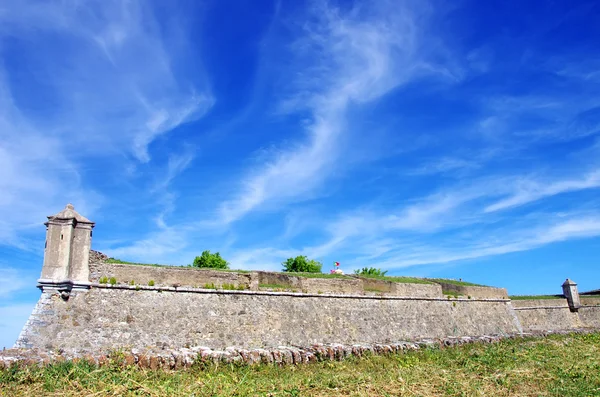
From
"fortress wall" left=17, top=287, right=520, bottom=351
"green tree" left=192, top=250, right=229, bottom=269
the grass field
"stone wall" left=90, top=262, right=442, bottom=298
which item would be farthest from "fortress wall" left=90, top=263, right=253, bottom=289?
"green tree" left=192, top=250, right=229, bottom=269

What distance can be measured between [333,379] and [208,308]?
30.6ft

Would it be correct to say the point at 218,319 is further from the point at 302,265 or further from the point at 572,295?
the point at 572,295

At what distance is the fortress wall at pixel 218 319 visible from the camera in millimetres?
12328

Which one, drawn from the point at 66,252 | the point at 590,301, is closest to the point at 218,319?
the point at 66,252

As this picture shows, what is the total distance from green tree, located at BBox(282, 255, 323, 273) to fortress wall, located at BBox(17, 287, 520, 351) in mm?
13698

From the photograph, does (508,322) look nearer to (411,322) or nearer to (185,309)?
(411,322)

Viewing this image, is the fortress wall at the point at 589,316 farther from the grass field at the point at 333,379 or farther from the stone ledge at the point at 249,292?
the grass field at the point at 333,379

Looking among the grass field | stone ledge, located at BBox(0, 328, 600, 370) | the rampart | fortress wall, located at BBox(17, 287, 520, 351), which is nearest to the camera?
the grass field

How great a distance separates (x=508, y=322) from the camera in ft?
85.2

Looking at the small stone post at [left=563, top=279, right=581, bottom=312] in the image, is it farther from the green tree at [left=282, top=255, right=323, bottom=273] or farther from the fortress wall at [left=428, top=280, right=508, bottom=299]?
the green tree at [left=282, top=255, right=323, bottom=273]

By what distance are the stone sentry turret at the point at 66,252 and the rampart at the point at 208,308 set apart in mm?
26

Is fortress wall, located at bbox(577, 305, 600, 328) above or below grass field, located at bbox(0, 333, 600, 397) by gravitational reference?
above

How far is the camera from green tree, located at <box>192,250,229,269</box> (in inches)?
1220

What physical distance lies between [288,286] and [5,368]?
12.7 metres
